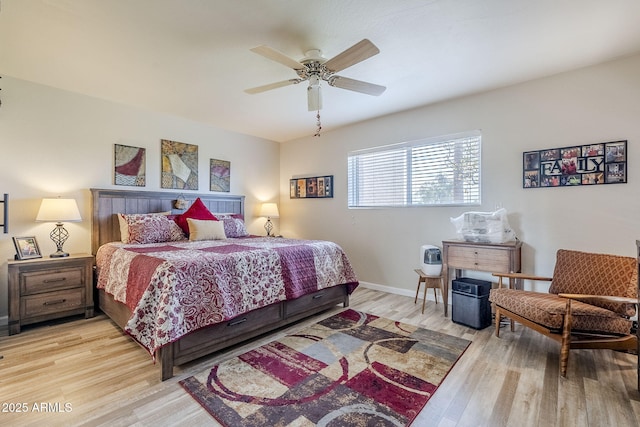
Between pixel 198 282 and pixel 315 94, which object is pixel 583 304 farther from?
pixel 198 282

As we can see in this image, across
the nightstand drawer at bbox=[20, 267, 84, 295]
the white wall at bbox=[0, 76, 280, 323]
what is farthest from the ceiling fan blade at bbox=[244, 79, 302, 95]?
the nightstand drawer at bbox=[20, 267, 84, 295]

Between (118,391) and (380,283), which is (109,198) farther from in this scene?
(380,283)

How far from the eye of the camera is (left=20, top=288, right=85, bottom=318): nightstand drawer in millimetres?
2845

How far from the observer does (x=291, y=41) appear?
2.39 meters

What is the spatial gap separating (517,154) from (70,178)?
5.16m

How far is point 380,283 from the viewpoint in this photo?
14.4ft

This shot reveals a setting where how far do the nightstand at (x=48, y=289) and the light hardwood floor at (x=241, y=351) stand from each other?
0.66ft

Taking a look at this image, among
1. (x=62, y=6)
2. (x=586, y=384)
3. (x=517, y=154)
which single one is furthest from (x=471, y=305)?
(x=62, y=6)

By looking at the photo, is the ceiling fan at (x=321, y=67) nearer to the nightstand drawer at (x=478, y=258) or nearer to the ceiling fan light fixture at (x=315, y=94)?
the ceiling fan light fixture at (x=315, y=94)

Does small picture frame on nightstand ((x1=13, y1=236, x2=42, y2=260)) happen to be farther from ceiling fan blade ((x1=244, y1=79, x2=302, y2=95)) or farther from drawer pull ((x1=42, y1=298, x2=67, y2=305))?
ceiling fan blade ((x1=244, y1=79, x2=302, y2=95))

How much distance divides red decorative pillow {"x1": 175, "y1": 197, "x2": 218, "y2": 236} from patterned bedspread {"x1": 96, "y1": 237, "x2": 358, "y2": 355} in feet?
2.81

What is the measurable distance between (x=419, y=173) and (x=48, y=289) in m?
4.48

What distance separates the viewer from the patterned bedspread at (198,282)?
206 centimetres

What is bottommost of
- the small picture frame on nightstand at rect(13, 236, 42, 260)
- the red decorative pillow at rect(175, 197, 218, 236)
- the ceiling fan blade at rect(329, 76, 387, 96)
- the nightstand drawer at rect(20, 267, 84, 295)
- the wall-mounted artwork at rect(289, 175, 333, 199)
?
the nightstand drawer at rect(20, 267, 84, 295)
